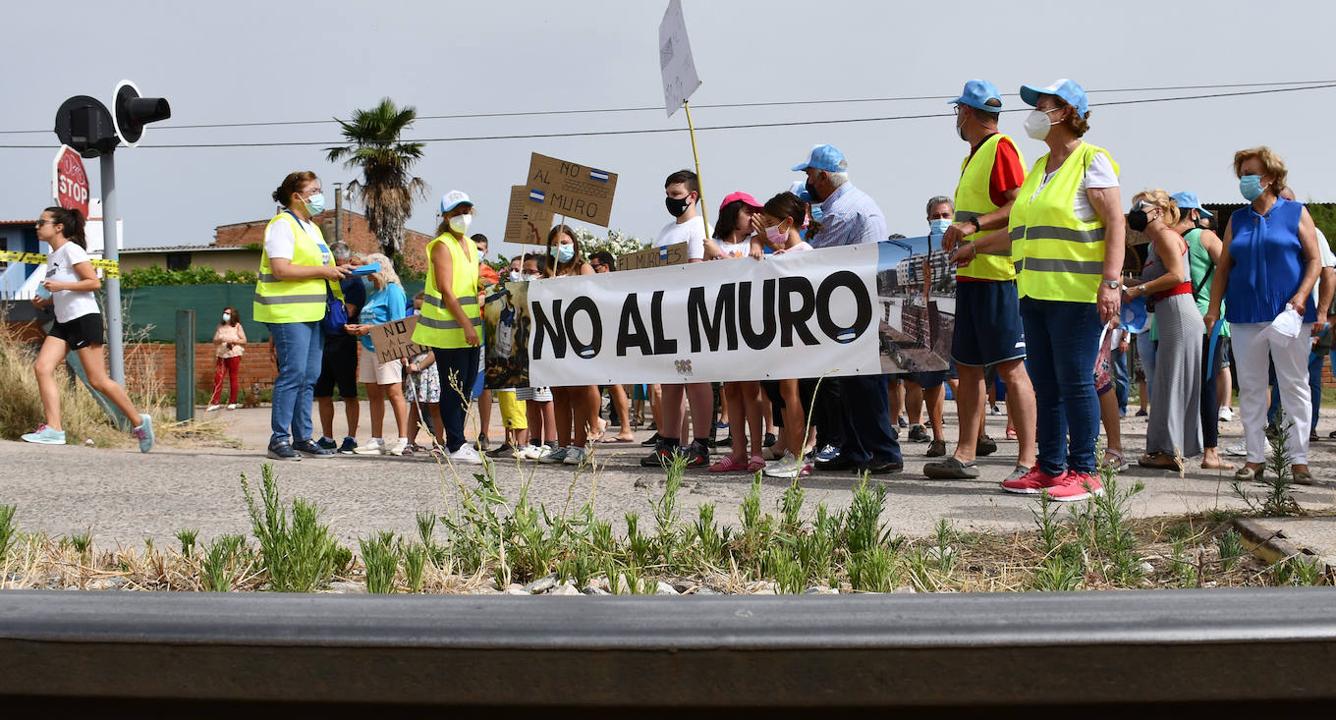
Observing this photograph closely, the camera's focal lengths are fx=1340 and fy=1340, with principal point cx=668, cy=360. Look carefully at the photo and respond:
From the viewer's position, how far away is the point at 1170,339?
8.25m

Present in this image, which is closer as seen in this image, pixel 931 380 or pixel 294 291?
pixel 294 291

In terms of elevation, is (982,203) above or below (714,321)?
above

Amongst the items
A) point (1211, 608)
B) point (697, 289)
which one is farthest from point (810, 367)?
point (1211, 608)

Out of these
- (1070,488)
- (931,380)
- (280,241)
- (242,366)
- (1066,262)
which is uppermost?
(280,241)

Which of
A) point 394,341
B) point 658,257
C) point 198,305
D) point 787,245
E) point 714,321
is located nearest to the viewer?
point 714,321

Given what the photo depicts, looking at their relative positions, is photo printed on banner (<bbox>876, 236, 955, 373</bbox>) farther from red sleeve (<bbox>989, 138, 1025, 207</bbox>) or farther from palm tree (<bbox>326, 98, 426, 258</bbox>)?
palm tree (<bbox>326, 98, 426, 258</bbox>)

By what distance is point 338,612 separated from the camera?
6.42ft

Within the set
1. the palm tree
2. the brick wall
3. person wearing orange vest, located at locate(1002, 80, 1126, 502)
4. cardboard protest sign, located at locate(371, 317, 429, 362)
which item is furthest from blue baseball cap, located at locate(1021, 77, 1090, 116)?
the palm tree

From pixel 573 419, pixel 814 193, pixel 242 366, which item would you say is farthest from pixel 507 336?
pixel 242 366

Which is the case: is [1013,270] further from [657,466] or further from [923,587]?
[923,587]

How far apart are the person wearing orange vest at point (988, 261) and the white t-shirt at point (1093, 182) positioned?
Answer: 59 cm

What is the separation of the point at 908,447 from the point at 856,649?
30.1 feet

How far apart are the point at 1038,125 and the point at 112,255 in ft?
27.1

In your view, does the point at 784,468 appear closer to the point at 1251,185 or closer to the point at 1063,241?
the point at 1063,241
